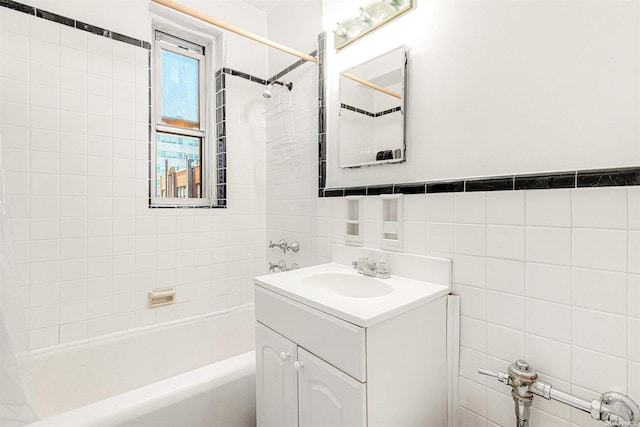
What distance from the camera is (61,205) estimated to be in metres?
1.59

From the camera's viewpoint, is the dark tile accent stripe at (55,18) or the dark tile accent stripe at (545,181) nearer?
the dark tile accent stripe at (545,181)

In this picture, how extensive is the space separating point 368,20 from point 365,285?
1214 mm

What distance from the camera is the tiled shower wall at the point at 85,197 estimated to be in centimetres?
150

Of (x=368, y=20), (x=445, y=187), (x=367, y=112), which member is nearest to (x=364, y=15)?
(x=368, y=20)

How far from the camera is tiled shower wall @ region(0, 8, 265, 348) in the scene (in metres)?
1.50

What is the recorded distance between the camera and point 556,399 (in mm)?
887

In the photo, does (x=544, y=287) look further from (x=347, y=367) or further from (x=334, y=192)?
(x=334, y=192)

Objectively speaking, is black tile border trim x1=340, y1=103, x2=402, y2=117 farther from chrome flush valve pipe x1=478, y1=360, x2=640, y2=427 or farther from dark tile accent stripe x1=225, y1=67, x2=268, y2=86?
chrome flush valve pipe x1=478, y1=360, x2=640, y2=427

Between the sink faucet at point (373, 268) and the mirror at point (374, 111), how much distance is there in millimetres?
452

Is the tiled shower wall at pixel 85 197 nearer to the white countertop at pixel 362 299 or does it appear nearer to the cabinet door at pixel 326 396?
the white countertop at pixel 362 299

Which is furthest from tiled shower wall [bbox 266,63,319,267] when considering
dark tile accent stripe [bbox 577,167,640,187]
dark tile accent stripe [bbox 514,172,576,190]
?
dark tile accent stripe [bbox 577,167,640,187]

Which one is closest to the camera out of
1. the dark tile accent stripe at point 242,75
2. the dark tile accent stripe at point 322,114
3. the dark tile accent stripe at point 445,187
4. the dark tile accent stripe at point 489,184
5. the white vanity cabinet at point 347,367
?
the white vanity cabinet at point 347,367

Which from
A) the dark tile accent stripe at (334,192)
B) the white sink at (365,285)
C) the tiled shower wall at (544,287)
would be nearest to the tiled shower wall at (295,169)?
the dark tile accent stripe at (334,192)

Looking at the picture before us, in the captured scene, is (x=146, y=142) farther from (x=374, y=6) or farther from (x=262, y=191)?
(x=374, y=6)
